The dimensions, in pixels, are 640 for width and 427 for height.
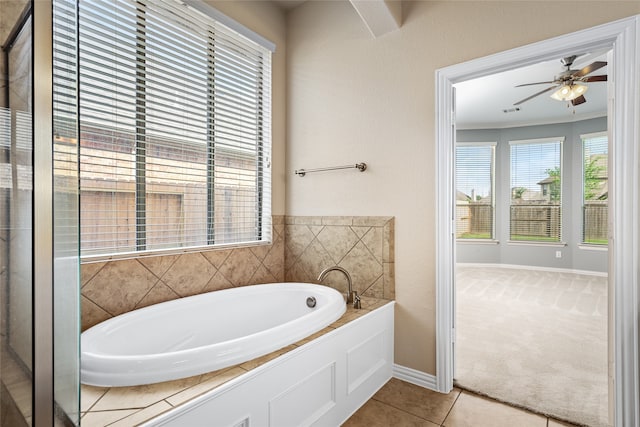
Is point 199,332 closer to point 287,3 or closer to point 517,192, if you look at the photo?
point 287,3

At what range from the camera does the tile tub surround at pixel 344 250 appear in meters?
2.38

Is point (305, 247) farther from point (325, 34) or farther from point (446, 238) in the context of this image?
point (325, 34)

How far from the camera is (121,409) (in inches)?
41.5

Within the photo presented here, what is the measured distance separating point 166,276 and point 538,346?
2.99 m

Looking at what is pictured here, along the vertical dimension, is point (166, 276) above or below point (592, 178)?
below

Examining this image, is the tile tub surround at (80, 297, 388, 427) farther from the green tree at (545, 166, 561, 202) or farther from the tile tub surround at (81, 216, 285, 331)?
the green tree at (545, 166, 561, 202)

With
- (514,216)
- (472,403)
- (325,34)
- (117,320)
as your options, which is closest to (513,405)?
(472,403)

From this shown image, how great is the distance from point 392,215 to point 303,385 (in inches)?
50.1

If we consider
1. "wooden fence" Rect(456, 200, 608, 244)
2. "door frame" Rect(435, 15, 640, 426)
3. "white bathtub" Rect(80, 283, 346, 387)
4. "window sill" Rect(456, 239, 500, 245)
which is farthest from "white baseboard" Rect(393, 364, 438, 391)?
"window sill" Rect(456, 239, 500, 245)

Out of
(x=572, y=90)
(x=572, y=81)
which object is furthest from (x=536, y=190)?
(x=572, y=81)

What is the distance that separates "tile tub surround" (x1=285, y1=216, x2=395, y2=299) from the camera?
7.80ft

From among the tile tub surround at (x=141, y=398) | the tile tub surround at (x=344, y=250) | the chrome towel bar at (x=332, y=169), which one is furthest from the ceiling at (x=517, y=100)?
the tile tub surround at (x=141, y=398)

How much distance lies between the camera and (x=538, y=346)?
2.80 meters

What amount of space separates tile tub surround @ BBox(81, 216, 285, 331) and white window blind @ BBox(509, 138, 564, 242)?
5462 mm
